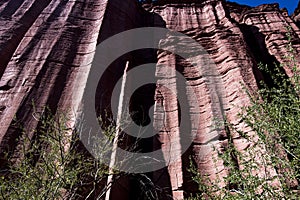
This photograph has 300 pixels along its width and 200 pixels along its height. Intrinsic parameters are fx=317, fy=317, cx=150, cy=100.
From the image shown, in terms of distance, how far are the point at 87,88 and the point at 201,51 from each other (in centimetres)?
642

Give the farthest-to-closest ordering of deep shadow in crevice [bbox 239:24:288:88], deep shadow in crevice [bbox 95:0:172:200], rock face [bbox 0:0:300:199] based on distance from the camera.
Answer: deep shadow in crevice [bbox 239:24:288:88], rock face [bbox 0:0:300:199], deep shadow in crevice [bbox 95:0:172:200]

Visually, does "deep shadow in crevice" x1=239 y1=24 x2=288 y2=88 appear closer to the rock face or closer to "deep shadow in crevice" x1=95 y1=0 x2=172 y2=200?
the rock face

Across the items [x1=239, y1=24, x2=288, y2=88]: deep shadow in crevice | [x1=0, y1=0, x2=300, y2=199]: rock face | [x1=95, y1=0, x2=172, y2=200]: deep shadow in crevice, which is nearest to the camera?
[x1=95, y1=0, x2=172, y2=200]: deep shadow in crevice

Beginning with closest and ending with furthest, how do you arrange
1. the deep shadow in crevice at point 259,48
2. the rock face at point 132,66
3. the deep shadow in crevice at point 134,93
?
1. the deep shadow in crevice at point 134,93
2. the rock face at point 132,66
3. the deep shadow in crevice at point 259,48

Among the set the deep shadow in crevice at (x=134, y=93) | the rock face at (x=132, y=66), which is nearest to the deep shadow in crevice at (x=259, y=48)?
the rock face at (x=132, y=66)

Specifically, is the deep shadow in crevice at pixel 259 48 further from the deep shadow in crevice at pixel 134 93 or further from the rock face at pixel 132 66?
the deep shadow in crevice at pixel 134 93

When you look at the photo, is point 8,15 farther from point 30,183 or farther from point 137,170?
point 30,183

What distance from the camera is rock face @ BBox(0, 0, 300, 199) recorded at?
10.2 m

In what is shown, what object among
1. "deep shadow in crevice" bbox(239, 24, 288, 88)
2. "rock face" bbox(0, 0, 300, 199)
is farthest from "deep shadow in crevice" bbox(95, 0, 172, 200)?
"deep shadow in crevice" bbox(239, 24, 288, 88)

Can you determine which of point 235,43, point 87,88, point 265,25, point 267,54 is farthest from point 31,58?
point 265,25

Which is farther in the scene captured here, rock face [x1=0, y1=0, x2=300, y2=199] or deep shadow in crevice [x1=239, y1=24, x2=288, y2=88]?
deep shadow in crevice [x1=239, y1=24, x2=288, y2=88]

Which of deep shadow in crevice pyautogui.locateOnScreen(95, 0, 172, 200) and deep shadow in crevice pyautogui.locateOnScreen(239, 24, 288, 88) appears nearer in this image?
deep shadow in crevice pyautogui.locateOnScreen(95, 0, 172, 200)

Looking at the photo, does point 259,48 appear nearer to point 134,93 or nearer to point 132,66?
point 132,66

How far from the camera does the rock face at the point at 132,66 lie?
33.6 ft
